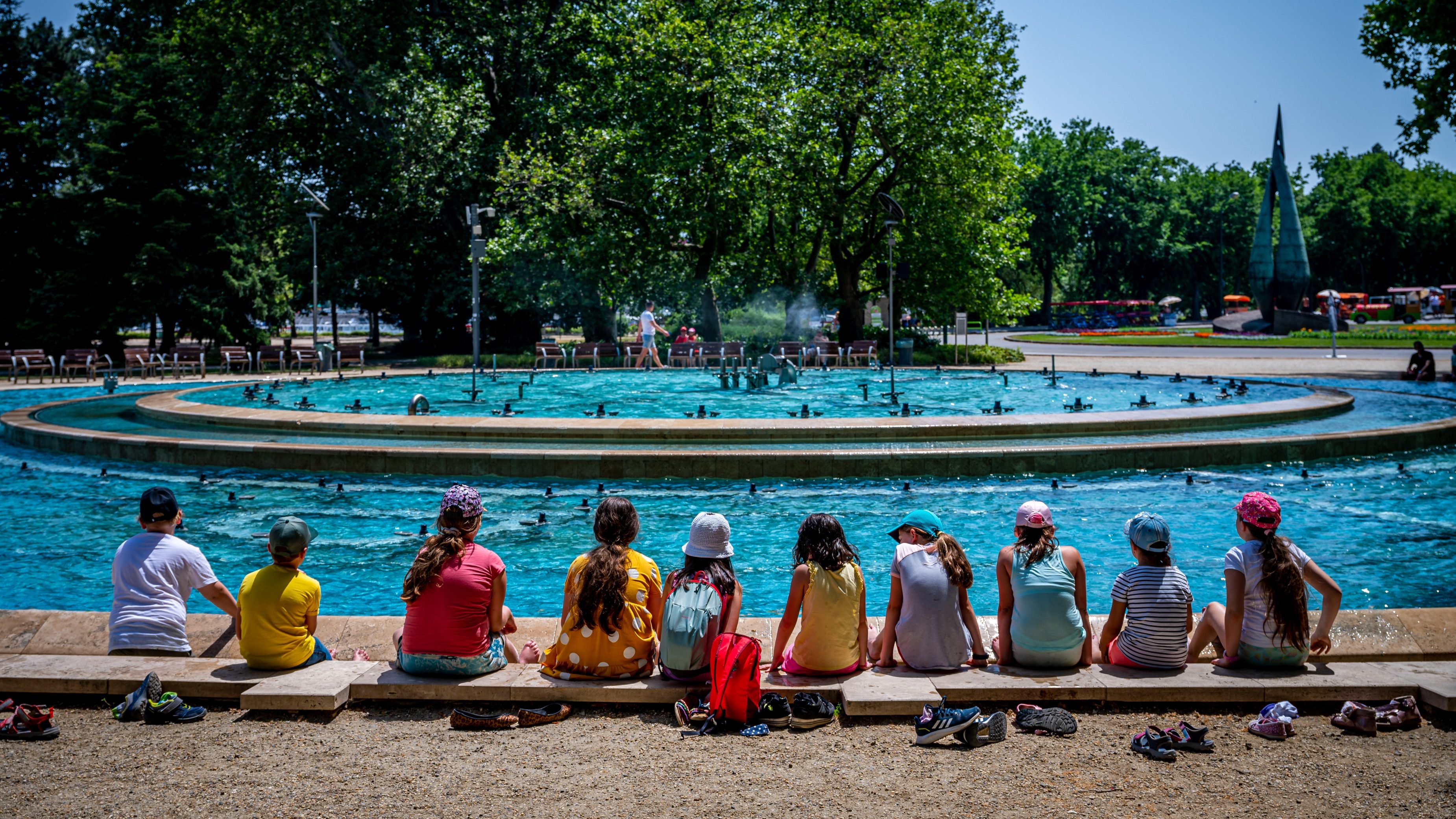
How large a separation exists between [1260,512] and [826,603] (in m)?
2.32

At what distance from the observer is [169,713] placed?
548 cm

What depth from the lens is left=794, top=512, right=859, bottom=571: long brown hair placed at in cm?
594

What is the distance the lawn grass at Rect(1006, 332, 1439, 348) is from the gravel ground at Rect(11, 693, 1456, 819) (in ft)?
136

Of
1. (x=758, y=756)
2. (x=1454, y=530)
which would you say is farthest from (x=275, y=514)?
(x=1454, y=530)

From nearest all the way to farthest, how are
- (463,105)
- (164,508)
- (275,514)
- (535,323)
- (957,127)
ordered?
(164,508), (275,514), (957,127), (463,105), (535,323)

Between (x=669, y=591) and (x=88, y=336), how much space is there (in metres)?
38.3

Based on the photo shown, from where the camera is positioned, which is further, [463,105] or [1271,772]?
[463,105]

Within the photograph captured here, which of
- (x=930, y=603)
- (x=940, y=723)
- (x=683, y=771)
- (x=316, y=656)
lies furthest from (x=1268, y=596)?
(x=316, y=656)

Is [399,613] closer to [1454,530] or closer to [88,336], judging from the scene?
[1454,530]

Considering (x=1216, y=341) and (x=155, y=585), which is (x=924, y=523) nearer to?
(x=155, y=585)

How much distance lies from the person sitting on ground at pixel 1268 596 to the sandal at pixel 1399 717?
61 cm

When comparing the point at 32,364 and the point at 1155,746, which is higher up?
the point at 32,364

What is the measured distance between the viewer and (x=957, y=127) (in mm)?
33750

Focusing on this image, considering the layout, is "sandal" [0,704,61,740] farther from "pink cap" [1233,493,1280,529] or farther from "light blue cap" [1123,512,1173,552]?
"pink cap" [1233,493,1280,529]
